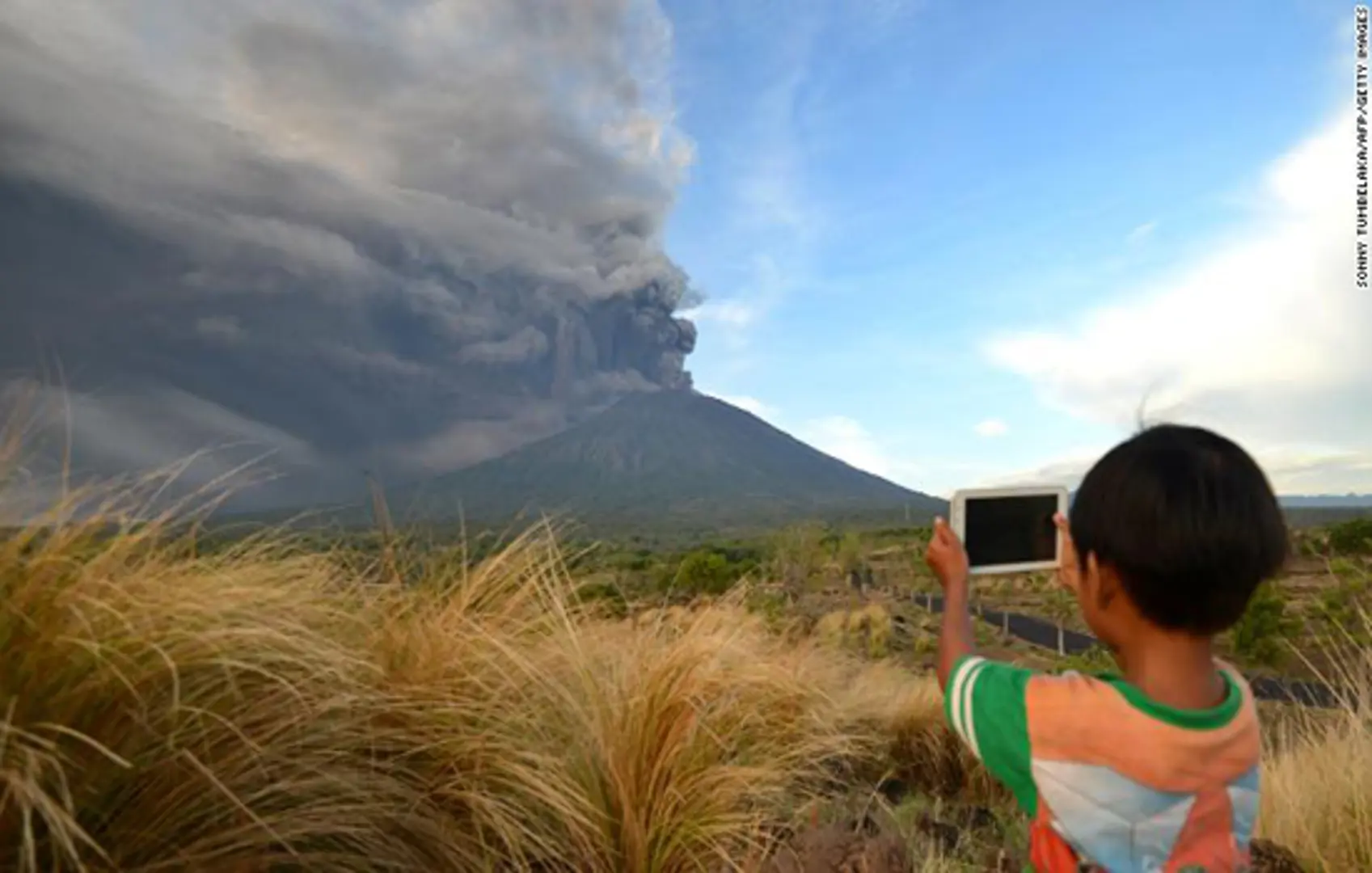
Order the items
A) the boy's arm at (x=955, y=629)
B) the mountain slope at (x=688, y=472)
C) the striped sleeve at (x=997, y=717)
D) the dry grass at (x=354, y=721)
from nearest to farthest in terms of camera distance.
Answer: the striped sleeve at (x=997, y=717)
the boy's arm at (x=955, y=629)
the dry grass at (x=354, y=721)
the mountain slope at (x=688, y=472)

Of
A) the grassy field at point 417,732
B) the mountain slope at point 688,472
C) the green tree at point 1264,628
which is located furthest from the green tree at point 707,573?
the mountain slope at point 688,472

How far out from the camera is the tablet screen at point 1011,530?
193 cm

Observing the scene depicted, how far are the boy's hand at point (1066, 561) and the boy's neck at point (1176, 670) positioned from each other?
16cm

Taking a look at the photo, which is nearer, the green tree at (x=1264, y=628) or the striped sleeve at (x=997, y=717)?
the striped sleeve at (x=997, y=717)

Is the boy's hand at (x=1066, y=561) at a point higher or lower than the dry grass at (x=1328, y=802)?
higher

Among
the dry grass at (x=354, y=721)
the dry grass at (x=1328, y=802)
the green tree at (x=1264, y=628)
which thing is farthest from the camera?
the green tree at (x=1264, y=628)

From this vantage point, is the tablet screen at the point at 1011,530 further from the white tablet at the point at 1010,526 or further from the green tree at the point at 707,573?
the green tree at the point at 707,573

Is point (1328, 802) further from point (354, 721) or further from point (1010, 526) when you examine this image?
point (354, 721)

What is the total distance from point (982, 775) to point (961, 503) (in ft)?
12.5

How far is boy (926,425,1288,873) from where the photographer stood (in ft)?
5.06

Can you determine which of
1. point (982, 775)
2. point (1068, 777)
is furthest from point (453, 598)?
point (982, 775)

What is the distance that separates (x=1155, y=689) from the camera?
1.61 metres

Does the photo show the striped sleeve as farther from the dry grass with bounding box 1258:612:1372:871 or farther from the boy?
the dry grass with bounding box 1258:612:1372:871

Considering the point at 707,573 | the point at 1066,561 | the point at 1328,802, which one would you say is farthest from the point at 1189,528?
the point at 707,573
